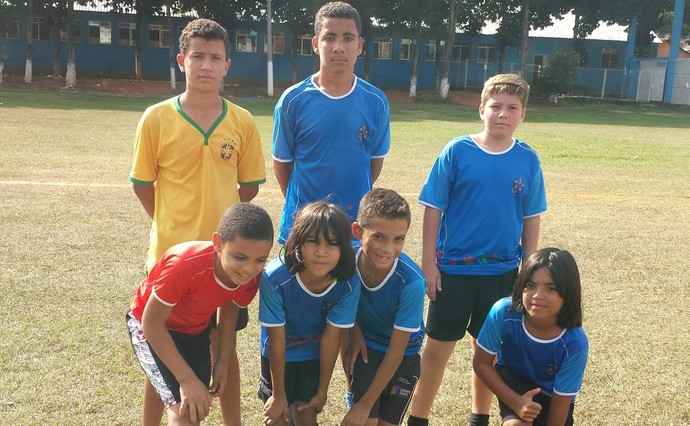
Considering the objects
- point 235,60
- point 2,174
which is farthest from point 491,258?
point 235,60

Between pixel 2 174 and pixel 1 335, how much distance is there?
657 centimetres

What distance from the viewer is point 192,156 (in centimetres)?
311

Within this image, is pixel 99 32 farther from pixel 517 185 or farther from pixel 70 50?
pixel 517 185

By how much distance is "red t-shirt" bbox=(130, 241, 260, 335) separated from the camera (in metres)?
2.65

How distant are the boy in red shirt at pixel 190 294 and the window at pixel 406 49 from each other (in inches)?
1595

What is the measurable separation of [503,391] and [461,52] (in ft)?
140

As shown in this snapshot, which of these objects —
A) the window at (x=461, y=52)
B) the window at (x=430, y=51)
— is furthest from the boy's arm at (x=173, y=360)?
the window at (x=461, y=52)

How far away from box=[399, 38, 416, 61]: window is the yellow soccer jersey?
40.0 m

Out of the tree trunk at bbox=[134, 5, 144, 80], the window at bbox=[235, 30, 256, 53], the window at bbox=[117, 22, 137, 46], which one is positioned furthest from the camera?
the window at bbox=[235, 30, 256, 53]

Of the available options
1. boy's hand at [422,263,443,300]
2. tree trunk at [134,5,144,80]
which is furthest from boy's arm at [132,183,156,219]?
tree trunk at [134,5,144,80]

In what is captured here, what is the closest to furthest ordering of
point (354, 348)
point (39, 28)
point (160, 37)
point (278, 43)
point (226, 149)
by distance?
point (354, 348) → point (226, 149) → point (39, 28) → point (160, 37) → point (278, 43)

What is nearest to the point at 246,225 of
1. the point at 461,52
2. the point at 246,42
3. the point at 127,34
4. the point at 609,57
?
the point at 246,42

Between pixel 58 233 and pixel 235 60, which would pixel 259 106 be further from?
pixel 58 233

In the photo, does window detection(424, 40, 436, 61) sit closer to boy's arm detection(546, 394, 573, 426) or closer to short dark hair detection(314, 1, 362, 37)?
short dark hair detection(314, 1, 362, 37)
